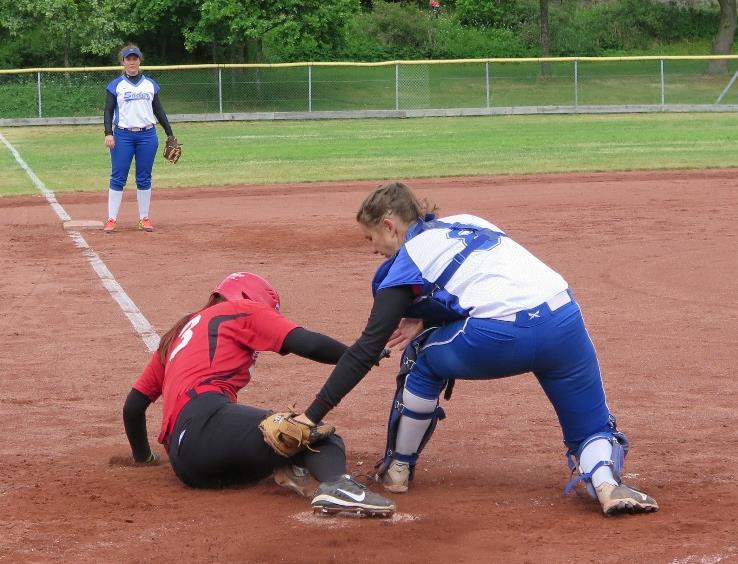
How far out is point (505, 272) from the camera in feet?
14.5

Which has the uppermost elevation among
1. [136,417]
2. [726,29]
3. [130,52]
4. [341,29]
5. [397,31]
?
[397,31]

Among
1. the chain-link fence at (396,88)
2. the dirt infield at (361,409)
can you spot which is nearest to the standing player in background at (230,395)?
the dirt infield at (361,409)

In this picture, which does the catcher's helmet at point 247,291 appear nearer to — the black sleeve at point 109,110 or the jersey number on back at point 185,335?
the jersey number on back at point 185,335

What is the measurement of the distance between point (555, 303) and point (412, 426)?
813 mm

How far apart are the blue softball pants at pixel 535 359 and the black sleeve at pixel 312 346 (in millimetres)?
332

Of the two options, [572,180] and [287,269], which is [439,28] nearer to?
[572,180]

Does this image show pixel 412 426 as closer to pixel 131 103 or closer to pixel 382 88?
pixel 131 103

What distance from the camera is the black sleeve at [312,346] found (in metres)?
4.67

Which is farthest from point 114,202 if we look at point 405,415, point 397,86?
point 397,86

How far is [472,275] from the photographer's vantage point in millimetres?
4414

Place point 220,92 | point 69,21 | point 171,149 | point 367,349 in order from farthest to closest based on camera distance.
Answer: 1. point 69,21
2. point 220,92
3. point 171,149
4. point 367,349

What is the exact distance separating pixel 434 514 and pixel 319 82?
3165 centimetres

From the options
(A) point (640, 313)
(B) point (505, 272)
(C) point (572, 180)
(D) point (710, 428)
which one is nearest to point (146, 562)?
(B) point (505, 272)

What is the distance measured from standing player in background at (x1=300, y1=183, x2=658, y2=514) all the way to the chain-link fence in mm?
29778
